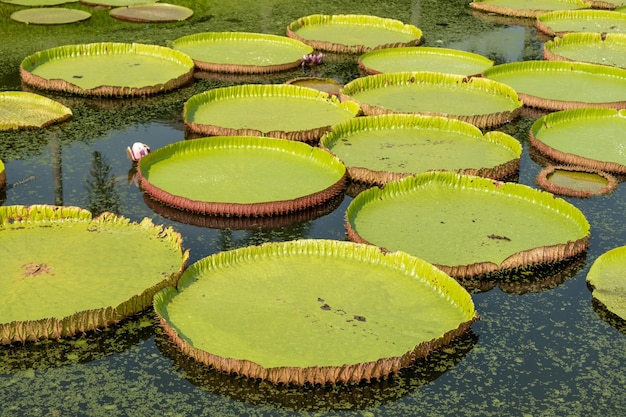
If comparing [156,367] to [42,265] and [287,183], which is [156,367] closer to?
[42,265]

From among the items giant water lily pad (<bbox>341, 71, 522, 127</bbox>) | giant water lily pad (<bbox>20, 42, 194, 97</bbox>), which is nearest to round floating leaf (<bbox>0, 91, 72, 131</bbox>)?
giant water lily pad (<bbox>20, 42, 194, 97</bbox>)

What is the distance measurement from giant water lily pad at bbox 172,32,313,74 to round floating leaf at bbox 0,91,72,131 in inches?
62.1

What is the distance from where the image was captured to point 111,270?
4.39 m

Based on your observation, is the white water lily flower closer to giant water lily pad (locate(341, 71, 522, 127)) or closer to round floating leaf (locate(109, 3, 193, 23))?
giant water lily pad (locate(341, 71, 522, 127))

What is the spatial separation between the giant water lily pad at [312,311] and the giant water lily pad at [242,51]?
141 inches

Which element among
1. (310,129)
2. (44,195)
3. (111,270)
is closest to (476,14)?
(310,129)

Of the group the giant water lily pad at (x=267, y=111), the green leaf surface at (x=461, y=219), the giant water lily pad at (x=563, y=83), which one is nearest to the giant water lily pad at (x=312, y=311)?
the green leaf surface at (x=461, y=219)

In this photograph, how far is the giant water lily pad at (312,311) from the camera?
377 centimetres

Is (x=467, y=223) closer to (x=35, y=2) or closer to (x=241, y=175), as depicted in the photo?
(x=241, y=175)

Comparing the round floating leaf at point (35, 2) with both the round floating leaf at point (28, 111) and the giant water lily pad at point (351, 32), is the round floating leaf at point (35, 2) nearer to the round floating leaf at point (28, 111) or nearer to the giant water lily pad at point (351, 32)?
the giant water lily pad at point (351, 32)

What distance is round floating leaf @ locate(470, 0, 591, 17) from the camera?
10.2m

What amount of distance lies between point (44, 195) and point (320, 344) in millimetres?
2330

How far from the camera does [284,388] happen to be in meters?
3.69

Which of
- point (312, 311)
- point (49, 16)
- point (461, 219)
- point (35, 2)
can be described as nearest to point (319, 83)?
point (461, 219)
